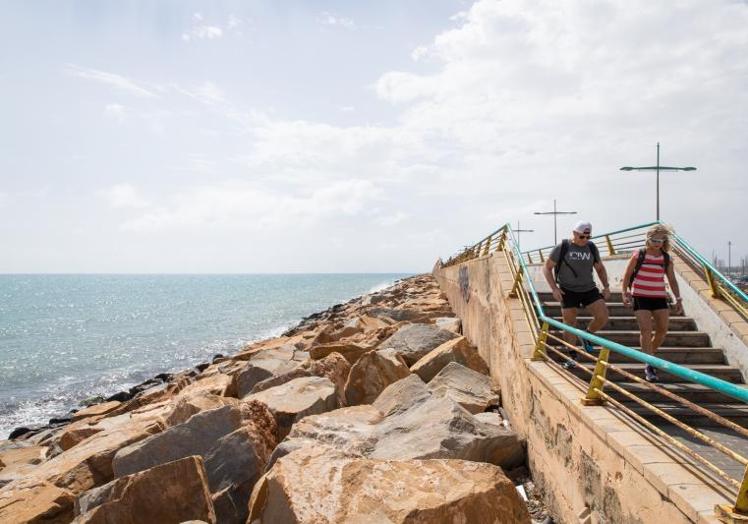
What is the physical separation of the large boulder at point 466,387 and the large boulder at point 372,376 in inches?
23.1

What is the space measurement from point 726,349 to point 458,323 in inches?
252

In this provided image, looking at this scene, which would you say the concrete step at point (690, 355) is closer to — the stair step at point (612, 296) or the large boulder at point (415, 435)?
the stair step at point (612, 296)

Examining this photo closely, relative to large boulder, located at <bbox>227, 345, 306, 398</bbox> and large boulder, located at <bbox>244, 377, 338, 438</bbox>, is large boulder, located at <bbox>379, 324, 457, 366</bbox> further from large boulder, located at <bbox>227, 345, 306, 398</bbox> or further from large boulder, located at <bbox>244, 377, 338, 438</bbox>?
large boulder, located at <bbox>244, 377, 338, 438</bbox>

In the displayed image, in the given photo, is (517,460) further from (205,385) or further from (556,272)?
(205,385)

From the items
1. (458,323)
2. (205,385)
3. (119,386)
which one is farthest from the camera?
(119,386)

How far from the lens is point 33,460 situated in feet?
29.7

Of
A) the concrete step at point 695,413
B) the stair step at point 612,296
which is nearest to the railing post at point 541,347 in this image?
the concrete step at point 695,413

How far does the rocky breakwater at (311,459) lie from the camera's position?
336 centimetres

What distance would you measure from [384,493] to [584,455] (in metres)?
1.58

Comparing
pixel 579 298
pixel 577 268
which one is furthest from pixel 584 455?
pixel 577 268

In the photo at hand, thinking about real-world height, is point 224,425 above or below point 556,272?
below

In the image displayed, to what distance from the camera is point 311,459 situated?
3770 millimetres

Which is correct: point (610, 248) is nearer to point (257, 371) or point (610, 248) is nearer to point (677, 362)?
point (677, 362)

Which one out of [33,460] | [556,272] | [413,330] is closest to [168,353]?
[33,460]
